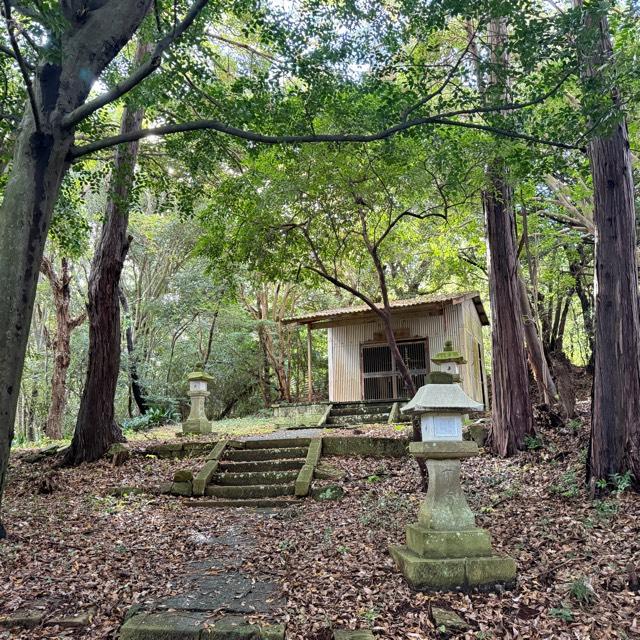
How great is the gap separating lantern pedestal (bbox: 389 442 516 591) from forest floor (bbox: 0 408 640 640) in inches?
4.8

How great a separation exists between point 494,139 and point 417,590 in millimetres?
5534

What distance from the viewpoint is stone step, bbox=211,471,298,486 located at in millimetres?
8055

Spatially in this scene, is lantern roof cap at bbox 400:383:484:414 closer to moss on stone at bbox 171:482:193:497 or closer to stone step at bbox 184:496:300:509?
stone step at bbox 184:496:300:509

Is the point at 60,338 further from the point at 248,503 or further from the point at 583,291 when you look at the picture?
the point at 583,291

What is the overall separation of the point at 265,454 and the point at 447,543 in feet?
17.7

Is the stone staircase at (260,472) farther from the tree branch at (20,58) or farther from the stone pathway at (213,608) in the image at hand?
the tree branch at (20,58)

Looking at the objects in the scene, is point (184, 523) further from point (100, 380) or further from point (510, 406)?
point (510, 406)

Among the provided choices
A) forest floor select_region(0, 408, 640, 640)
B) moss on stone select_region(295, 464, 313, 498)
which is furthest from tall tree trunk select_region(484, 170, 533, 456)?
moss on stone select_region(295, 464, 313, 498)

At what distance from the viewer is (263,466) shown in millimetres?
8664

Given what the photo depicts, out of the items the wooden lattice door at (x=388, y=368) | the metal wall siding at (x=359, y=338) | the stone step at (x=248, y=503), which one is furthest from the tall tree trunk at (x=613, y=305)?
the wooden lattice door at (x=388, y=368)

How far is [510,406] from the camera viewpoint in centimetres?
848

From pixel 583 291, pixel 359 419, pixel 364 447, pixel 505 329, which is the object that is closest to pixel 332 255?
pixel 505 329

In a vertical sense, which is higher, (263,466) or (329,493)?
(263,466)

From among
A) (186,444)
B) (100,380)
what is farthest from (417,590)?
(100,380)
